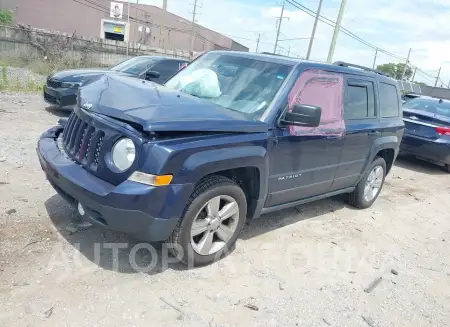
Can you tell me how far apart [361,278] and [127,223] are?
2273 millimetres

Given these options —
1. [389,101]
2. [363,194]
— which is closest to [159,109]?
[363,194]

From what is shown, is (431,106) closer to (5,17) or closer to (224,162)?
(224,162)

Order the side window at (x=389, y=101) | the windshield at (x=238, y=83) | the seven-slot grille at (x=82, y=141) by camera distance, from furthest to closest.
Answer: the side window at (x=389, y=101) < the windshield at (x=238, y=83) < the seven-slot grille at (x=82, y=141)

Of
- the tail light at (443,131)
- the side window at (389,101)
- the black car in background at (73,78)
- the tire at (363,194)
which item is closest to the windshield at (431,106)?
the tail light at (443,131)

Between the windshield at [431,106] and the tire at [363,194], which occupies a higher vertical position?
the windshield at [431,106]

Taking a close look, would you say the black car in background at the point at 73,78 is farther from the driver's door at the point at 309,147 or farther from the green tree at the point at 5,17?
the green tree at the point at 5,17

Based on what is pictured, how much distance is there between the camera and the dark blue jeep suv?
286cm

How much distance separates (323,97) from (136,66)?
6.45 m

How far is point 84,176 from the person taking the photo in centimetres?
303

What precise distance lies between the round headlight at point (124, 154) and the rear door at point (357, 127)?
2.59m

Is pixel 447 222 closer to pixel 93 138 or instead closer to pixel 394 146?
pixel 394 146

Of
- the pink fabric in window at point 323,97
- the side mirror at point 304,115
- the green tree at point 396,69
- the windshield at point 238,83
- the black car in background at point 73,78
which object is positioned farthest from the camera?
the green tree at point 396,69

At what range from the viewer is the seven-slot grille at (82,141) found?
306 cm

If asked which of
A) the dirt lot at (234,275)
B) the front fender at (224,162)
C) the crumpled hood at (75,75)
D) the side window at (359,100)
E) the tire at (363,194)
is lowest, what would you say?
the dirt lot at (234,275)
